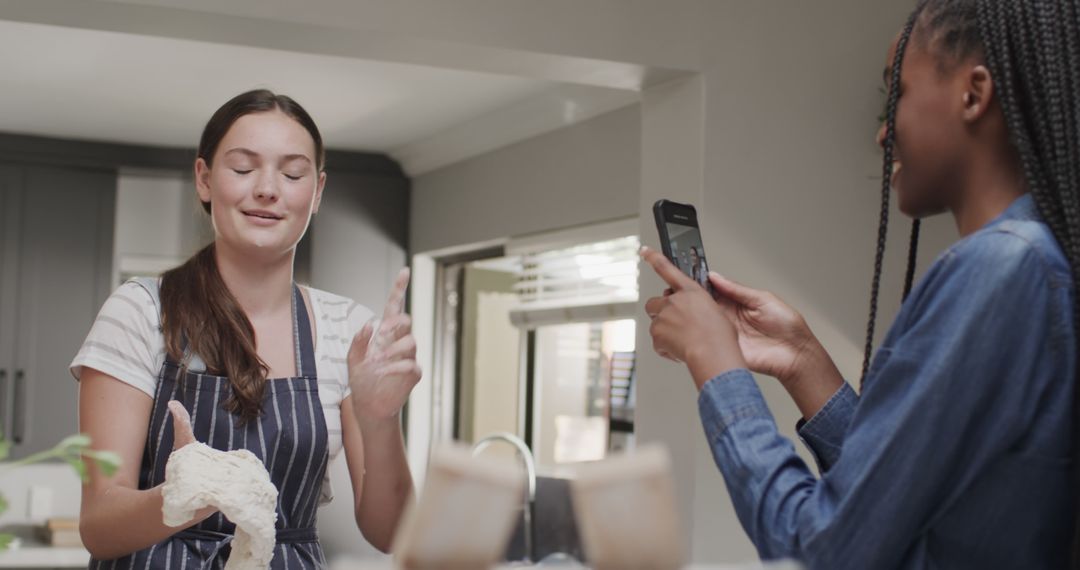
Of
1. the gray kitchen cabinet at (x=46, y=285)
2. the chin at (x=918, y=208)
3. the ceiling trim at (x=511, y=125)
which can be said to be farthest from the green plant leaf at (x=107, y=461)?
the gray kitchen cabinet at (x=46, y=285)

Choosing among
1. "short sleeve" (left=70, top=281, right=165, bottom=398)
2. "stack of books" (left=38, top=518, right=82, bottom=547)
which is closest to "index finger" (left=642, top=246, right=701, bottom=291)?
"short sleeve" (left=70, top=281, right=165, bottom=398)

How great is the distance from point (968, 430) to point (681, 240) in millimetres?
439

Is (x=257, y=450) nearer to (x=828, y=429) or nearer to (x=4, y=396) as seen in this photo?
(x=828, y=429)

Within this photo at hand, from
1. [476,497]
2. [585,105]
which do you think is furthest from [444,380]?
[476,497]

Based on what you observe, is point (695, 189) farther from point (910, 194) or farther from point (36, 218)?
point (36, 218)

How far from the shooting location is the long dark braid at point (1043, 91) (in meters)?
0.85

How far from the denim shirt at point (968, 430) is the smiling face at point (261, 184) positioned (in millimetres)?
847

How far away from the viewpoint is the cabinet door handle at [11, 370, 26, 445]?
482cm

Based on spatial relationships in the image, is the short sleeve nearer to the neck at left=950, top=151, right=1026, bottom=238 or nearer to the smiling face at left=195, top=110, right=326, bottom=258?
the smiling face at left=195, top=110, right=326, bottom=258

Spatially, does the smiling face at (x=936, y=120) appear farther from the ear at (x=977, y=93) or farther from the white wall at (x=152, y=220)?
the white wall at (x=152, y=220)

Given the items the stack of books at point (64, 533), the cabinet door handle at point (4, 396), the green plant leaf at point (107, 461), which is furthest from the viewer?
the cabinet door handle at point (4, 396)

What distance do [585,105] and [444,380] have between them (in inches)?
66.2

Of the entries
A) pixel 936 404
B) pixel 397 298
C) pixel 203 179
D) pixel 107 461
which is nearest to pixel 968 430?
pixel 936 404

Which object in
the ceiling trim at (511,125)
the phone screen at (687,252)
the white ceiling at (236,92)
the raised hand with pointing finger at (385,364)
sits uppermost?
the white ceiling at (236,92)
